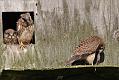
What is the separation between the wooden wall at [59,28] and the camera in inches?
119

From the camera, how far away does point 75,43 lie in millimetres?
3039

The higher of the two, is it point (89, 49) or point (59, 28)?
point (59, 28)

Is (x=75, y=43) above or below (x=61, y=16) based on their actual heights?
below

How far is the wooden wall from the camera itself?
3.02 meters

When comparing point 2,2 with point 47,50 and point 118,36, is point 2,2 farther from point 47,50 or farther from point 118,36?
point 118,36

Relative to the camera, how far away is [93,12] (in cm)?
305

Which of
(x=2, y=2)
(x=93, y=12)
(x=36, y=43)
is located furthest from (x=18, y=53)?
(x=93, y=12)

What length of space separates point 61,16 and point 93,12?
220 mm

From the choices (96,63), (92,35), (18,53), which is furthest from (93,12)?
(18,53)

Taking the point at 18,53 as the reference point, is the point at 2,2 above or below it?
above

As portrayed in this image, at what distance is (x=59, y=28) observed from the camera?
3029 millimetres

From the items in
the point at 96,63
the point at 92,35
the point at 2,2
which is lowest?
the point at 96,63

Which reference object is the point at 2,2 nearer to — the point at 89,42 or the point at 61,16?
the point at 61,16

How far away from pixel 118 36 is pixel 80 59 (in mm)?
302
